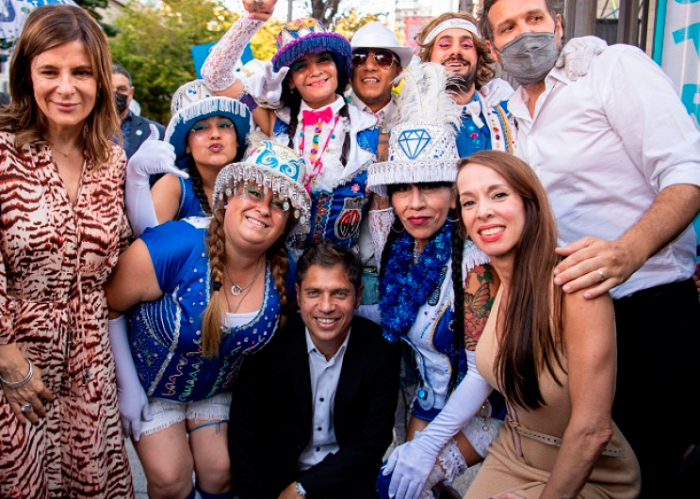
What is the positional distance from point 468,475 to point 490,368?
60.3 inches

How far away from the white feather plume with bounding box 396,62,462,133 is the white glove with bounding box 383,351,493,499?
1.13m

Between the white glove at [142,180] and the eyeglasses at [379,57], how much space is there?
1287 millimetres

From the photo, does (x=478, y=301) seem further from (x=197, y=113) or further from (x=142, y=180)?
(x=197, y=113)

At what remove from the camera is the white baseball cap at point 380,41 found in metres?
3.28

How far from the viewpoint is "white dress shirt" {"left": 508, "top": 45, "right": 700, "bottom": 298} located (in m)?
2.11

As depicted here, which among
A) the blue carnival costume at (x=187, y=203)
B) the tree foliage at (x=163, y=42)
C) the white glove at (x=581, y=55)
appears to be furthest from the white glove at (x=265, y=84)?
the tree foliage at (x=163, y=42)

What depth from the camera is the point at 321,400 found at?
2.79 m

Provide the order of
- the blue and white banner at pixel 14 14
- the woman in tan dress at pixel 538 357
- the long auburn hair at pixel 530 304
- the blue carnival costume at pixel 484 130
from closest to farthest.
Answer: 1. the woman in tan dress at pixel 538 357
2. the long auburn hair at pixel 530 304
3. the blue carnival costume at pixel 484 130
4. the blue and white banner at pixel 14 14

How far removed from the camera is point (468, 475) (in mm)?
3471

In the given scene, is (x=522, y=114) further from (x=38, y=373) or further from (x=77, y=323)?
(x=38, y=373)

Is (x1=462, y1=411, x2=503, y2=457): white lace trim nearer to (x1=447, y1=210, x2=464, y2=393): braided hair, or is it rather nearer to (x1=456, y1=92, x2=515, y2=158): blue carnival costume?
(x1=447, y1=210, x2=464, y2=393): braided hair

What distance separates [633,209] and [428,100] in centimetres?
109

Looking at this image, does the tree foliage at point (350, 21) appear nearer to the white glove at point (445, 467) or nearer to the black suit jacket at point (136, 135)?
the black suit jacket at point (136, 135)

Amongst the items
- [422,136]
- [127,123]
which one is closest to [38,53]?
[422,136]
